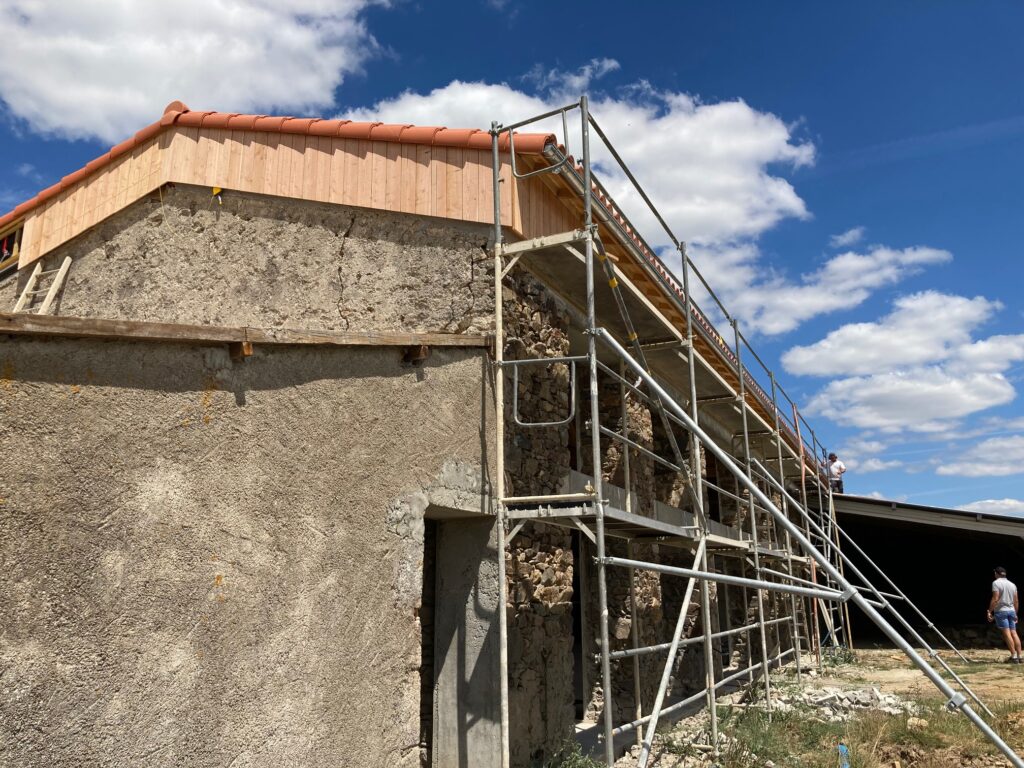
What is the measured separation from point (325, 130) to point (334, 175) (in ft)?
1.15

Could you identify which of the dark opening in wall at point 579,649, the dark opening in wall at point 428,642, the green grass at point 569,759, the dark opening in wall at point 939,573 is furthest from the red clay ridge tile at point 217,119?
the dark opening in wall at point 939,573

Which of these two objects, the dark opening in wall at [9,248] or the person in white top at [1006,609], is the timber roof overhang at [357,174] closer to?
the dark opening in wall at [9,248]

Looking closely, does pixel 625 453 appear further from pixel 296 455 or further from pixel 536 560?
pixel 296 455

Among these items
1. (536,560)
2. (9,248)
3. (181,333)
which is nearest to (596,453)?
(536,560)

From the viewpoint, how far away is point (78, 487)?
10.2 ft

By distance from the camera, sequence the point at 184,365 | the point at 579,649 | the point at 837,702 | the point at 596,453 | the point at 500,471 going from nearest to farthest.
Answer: the point at 184,365 < the point at 596,453 < the point at 500,471 < the point at 579,649 < the point at 837,702

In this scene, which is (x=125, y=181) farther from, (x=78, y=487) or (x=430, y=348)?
(x=78, y=487)

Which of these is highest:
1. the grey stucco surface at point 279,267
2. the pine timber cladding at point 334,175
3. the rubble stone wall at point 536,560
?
the pine timber cladding at point 334,175

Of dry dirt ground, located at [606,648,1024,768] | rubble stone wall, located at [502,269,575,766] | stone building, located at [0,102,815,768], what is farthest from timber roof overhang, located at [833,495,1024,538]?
rubble stone wall, located at [502,269,575,766]

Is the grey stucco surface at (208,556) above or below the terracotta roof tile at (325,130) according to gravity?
below

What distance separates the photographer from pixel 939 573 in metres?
20.6

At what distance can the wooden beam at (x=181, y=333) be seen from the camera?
122 inches

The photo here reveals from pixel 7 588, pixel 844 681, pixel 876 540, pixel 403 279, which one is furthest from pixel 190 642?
pixel 876 540

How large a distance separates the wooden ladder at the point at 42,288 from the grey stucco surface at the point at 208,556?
4.30 meters
